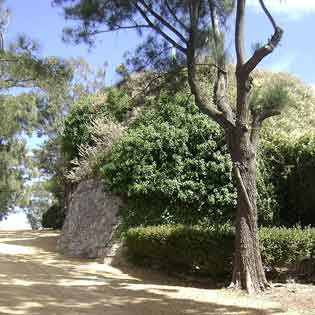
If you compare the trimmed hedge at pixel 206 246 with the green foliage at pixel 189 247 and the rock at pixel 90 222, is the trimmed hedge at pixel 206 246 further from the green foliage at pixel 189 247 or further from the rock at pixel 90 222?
the rock at pixel 90 222

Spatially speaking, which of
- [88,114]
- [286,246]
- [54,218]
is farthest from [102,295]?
[54,218]

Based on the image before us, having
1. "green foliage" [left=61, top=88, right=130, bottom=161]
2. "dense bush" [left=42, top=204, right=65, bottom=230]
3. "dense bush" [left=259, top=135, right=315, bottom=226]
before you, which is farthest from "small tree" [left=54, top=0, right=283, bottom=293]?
"dense bush" [left=42, top=204, right=65, bottom=230]

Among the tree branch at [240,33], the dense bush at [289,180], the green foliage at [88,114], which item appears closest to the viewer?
the tree branch at [240,33]

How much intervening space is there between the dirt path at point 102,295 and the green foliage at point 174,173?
2.13 m

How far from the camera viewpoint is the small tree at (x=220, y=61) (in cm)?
868

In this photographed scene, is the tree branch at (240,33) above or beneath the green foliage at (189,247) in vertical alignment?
above

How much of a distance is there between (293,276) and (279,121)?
7.29m

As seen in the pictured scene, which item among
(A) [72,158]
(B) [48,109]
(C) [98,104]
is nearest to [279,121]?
(C) [98,104]

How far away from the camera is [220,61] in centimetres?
1033

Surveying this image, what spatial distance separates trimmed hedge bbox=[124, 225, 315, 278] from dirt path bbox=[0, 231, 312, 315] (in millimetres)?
617

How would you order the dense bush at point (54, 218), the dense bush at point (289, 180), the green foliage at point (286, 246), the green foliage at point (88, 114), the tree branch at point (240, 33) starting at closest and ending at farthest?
the green foliage at point (286, 246)
the tree branch at point (240, 33)
the dense bush at point (289, 180)
the green foliage at point (88, 114)
the dense bush at point (54, 218)

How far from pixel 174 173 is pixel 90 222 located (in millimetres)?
3111

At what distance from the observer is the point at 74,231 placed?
14.5 meters

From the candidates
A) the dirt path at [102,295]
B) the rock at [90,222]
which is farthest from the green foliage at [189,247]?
the rock at [90,222]
